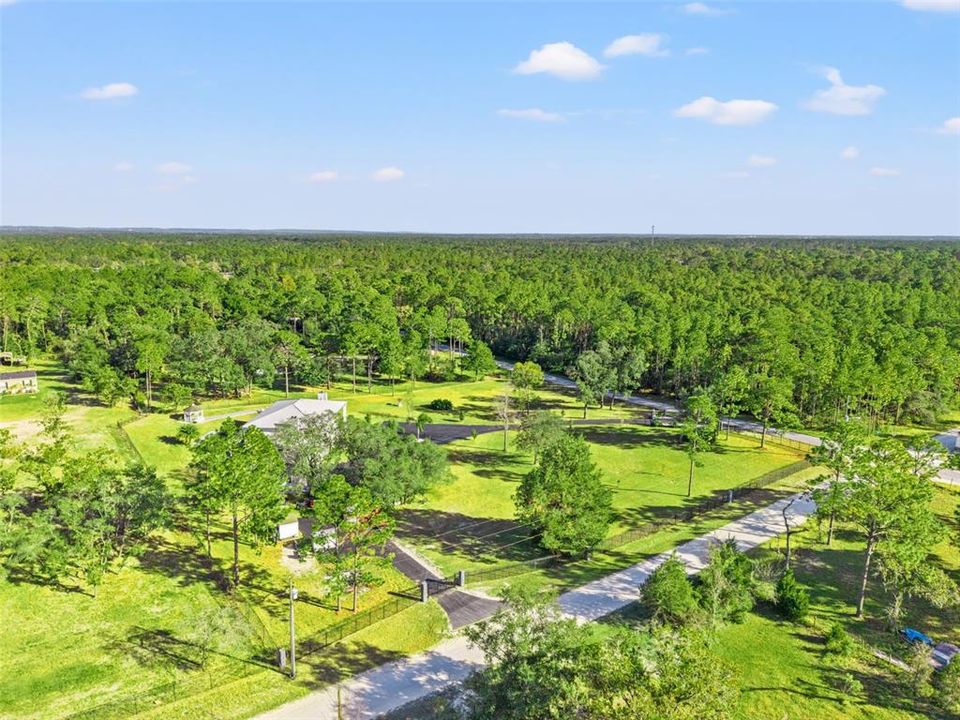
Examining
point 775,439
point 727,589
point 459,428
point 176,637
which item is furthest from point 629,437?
point 176,637

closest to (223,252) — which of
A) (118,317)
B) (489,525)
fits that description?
(118,317)

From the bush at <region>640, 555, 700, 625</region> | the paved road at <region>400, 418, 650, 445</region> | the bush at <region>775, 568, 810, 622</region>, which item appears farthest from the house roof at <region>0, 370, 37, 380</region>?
the bush at <region>775, 568, 810, 622</region>

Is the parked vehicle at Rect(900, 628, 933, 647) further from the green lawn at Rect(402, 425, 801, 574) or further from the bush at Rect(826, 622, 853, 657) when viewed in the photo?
the green lawn at Rect(402, 425, 801, 574)

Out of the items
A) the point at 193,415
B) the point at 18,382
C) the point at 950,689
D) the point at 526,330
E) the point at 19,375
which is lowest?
the point at 950,689

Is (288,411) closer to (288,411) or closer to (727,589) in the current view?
(288,411)

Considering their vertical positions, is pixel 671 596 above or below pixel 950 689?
above

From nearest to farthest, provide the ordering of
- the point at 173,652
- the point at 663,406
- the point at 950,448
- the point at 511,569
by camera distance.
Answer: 1. the point at 173,652
2. the point at 511,569
3. the point at 950,448
4. the point at 663,406

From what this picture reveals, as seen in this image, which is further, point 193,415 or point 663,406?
point 663,406

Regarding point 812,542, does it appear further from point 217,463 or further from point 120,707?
point 120,707
